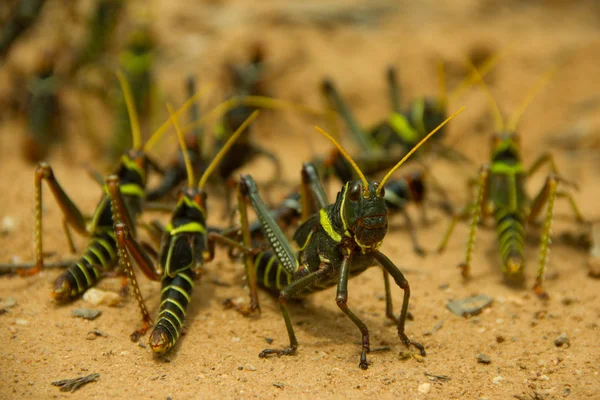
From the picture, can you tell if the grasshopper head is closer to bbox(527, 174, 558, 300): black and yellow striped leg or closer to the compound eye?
the compound eye

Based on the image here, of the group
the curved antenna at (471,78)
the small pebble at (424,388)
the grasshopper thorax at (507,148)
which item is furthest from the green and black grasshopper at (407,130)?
the small pebble at (424,388)

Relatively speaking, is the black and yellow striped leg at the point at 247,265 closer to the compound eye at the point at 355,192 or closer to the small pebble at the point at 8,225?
the compound eye at the point at 355,192

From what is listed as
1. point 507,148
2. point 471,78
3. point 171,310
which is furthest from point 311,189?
point 471,78

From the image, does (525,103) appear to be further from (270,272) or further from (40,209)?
(40,209)

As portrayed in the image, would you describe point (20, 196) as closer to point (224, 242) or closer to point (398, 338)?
point (224, 242)

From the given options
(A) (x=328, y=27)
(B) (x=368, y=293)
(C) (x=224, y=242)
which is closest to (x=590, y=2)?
(A) (x=328, y=27)

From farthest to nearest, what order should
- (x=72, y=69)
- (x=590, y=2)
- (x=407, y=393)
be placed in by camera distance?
(x=590, y=2) < (x=72, y=69) < (x=407, y=393)

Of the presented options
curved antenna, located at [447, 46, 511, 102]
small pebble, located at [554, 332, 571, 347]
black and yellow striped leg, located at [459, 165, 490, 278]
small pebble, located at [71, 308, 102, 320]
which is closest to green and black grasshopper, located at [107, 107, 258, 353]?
small pebble, located at [71, 308, 102, 320]
